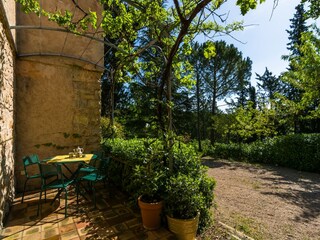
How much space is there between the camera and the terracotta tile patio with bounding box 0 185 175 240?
2234 mm

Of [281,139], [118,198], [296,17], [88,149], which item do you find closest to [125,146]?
[118,198]

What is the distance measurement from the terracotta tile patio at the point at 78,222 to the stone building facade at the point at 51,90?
896 millimetres

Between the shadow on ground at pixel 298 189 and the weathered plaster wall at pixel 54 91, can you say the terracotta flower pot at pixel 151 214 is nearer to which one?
the shadow on ground at pixel 298 189

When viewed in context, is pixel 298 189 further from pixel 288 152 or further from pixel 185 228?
pixel 185 228

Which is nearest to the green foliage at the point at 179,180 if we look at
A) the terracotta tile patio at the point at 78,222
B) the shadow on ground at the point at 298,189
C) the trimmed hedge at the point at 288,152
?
the terracotta tile patio at the point at 78,222

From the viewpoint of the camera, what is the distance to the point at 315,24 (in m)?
6.54

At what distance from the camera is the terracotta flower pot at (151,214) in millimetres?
2254

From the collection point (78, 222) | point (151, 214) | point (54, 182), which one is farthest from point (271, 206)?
point (54, 182)

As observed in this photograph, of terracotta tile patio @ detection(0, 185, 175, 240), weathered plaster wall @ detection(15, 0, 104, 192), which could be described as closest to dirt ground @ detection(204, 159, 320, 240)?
terracotta tile patio @ detection(0, 185, 175, 240)

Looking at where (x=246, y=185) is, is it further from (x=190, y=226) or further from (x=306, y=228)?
(x=190, y=226)

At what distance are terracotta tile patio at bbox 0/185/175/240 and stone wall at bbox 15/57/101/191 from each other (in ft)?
3.51

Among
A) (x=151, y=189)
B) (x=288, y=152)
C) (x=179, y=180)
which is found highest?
(x=179, y=180)

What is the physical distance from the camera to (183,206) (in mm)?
2133

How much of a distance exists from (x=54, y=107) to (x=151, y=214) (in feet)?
10.0
